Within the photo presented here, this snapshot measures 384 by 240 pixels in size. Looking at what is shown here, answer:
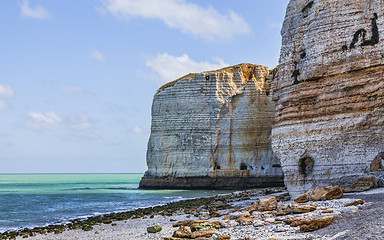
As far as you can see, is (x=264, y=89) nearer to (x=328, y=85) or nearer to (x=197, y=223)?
(x=328, y=85)

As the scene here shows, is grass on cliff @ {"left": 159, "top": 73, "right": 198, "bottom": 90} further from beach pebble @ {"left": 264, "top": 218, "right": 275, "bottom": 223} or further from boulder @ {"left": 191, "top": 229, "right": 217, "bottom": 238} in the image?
boulder @ {"left": 191, "top": 229, "right": 217, "bottom": 238}

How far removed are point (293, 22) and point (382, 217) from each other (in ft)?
40.3

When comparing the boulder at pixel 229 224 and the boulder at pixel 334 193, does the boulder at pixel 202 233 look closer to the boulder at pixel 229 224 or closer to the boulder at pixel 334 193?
the boulder at pixel 229 224

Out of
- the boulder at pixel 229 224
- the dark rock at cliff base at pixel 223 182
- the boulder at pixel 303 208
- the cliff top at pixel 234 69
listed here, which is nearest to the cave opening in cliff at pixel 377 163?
the boulder at pixel 303 208

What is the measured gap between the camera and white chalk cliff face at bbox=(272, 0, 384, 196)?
16156 millimetres

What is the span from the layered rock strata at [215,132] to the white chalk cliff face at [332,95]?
1057 inches

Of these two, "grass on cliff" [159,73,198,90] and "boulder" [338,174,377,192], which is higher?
"grass on cliff" [159,73,198,90]

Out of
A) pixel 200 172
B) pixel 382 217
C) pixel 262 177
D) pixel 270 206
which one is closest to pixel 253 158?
pixel 262 177

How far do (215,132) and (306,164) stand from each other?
2805 centimetres

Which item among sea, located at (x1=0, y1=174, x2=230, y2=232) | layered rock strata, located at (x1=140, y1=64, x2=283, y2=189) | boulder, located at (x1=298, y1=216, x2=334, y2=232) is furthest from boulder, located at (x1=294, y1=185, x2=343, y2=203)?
layered rock strata, located at (x1=140, y1=64, x2=283, y2=189)

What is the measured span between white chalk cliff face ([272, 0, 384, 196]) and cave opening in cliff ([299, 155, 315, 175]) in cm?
4

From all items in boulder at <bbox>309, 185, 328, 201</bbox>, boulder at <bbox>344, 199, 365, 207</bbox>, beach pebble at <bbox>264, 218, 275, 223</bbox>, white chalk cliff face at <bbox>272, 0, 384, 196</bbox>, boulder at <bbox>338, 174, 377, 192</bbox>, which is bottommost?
beach pebble at <bbox>264, 218, 275, 223</bbox>

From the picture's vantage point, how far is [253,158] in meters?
45.9

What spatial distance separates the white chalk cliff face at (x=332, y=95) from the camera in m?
16.2
